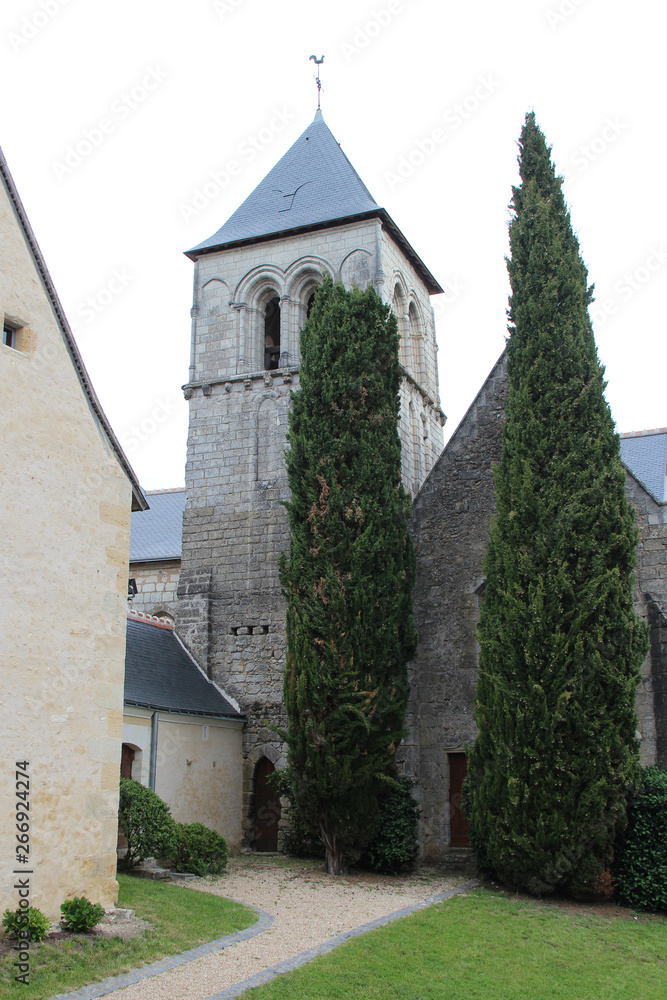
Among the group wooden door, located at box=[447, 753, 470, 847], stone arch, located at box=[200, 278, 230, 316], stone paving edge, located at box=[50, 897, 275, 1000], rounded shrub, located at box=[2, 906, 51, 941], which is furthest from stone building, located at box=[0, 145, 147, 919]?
stone arch, located at box=[200, 278, 230, 316]

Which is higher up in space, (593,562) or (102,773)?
(593,562)

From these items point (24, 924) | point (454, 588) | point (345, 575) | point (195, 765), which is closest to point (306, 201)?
point (454, 588)

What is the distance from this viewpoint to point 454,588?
14.1 meters

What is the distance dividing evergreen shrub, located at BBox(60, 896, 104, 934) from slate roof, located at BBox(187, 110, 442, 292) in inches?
548

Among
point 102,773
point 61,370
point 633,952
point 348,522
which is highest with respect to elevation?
point 61,370

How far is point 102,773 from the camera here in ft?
27.7

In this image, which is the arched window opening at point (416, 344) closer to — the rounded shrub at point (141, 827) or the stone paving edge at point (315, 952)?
the rounded shrub at point (141, 827)

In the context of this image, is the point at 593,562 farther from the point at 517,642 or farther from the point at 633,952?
the point at 633,952

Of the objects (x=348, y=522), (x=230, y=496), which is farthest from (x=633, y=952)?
(x=230, y=496)

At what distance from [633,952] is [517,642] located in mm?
3793


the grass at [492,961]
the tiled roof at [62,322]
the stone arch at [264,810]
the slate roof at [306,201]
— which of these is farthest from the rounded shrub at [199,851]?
the slate roof at [306,201]

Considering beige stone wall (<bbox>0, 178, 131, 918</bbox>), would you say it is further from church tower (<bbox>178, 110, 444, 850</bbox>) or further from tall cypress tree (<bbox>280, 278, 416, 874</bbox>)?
church tower (<bbox>178, 110, 444, 850</bbox>)

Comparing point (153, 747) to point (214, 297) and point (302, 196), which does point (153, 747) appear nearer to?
point (214, 297)

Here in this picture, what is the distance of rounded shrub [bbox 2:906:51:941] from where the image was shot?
7145 mm
